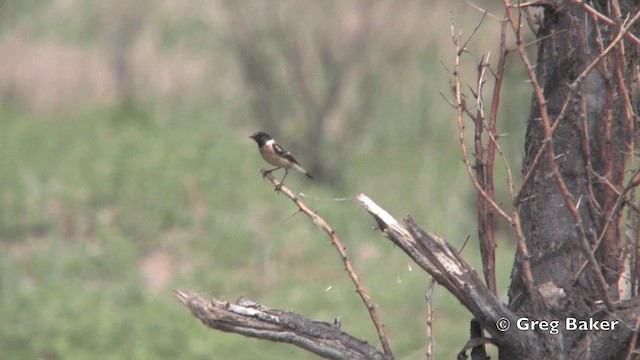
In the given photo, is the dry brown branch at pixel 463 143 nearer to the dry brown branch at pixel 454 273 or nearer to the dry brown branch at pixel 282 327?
the dry brown branch at pixel 454 273

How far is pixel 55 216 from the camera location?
11.9m

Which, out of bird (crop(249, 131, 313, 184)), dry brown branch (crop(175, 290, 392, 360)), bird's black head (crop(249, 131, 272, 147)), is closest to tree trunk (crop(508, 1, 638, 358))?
dry brown branch (crop(175, 290, 392, 360))

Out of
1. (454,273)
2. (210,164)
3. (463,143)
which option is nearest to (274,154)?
(463,143)

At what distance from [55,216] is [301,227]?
273cm

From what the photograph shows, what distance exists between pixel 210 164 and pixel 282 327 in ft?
33.7

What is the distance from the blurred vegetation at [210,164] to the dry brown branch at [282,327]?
15.3 ft

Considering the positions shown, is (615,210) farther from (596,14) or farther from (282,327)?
(282,327)

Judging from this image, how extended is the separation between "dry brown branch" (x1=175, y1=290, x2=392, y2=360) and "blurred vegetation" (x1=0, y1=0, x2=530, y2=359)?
466 centimetres

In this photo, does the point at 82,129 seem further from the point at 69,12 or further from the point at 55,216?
the point at 69,12

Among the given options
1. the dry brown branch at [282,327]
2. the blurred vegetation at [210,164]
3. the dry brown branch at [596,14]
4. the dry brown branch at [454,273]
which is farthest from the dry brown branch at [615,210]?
the blurred vegetation at [210,164]

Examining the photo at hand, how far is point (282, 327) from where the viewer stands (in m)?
3.52

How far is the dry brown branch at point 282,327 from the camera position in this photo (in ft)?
11.4

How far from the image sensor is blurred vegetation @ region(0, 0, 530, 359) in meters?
9.69

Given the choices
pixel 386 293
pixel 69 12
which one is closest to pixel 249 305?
pixel 386 293
